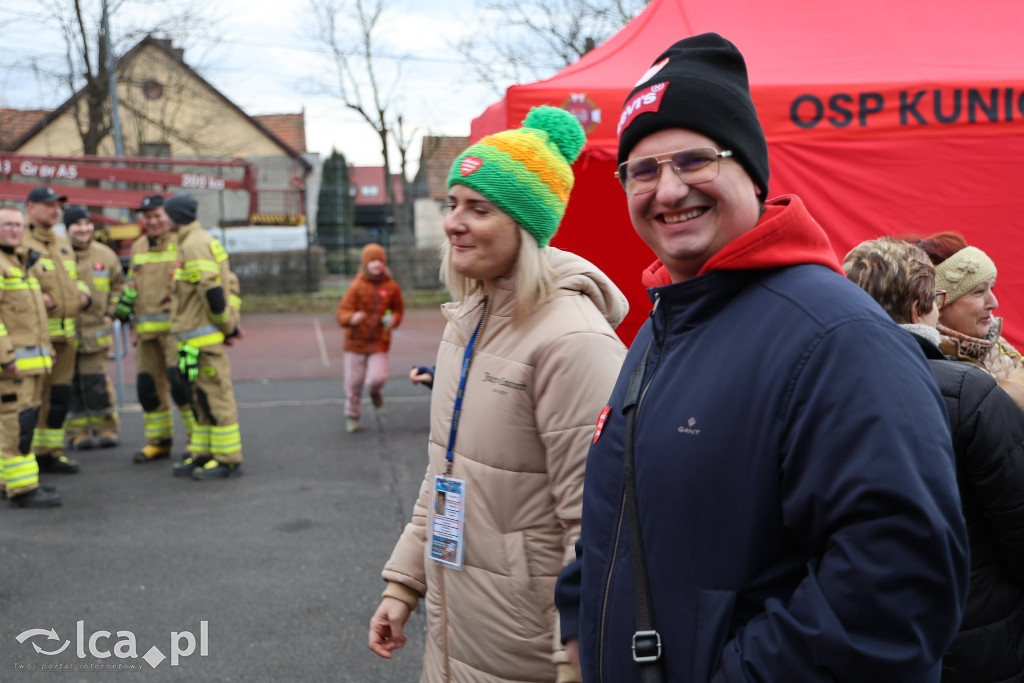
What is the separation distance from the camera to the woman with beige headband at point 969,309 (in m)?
2.83

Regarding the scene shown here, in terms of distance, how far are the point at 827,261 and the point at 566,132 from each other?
137 centimetres

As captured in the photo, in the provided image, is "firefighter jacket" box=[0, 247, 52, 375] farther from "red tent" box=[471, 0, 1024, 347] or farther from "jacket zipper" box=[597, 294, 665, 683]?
"jacket zipper" box=[597, 294, 665, 683]

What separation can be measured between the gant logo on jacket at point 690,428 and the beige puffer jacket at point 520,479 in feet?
2.41

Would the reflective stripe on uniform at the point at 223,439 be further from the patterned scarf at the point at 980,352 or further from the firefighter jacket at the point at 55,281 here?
the patterned scarf at the point at 980,352

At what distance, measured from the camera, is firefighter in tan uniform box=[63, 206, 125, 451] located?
8641 millimetres

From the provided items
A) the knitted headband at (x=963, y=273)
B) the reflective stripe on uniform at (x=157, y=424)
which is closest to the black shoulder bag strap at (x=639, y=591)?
the knitted headband at (x=963, y=273)

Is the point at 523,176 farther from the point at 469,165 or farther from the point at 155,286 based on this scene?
the point at 155,286

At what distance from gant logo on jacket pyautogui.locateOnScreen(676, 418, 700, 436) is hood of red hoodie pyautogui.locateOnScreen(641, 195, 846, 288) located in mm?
239

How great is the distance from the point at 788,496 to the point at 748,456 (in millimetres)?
76

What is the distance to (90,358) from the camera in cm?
871

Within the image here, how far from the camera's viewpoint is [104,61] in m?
21.5

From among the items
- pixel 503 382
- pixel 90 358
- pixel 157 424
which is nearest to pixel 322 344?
pixel 90 358

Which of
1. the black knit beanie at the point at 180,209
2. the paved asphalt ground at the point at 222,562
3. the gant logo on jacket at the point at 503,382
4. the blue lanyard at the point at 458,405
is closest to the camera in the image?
the gant logo on jacket at the point at 503,382

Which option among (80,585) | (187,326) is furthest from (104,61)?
(80,585)
